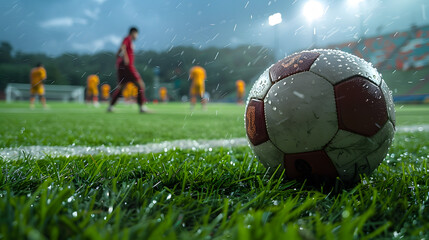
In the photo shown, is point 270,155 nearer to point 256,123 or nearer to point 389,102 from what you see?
point 256,123

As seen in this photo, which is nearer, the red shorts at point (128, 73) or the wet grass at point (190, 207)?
the wet grass at point (190, 207)

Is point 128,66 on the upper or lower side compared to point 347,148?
upper

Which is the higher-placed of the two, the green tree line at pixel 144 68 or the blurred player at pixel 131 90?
the green tree line at pixel 144 68

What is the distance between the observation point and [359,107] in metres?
1.33

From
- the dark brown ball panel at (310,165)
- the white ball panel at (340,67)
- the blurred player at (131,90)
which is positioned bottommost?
the dark brown ball panel at (310,165)

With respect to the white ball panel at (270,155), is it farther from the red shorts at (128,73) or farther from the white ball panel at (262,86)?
the red shorts at (128,73)

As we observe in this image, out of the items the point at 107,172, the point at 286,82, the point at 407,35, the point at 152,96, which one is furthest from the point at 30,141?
the point at 152,96

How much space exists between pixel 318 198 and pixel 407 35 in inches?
1484

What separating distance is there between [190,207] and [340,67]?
971 mm

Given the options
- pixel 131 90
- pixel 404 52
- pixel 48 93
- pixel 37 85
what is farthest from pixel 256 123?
pixel 48 93

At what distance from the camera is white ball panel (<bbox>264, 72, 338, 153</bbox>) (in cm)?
130

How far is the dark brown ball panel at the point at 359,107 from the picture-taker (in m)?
1.31

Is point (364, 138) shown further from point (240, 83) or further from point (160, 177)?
point (240, 83)

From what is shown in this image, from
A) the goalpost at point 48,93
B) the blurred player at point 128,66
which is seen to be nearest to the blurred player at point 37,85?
the blurred player at point 128,66
